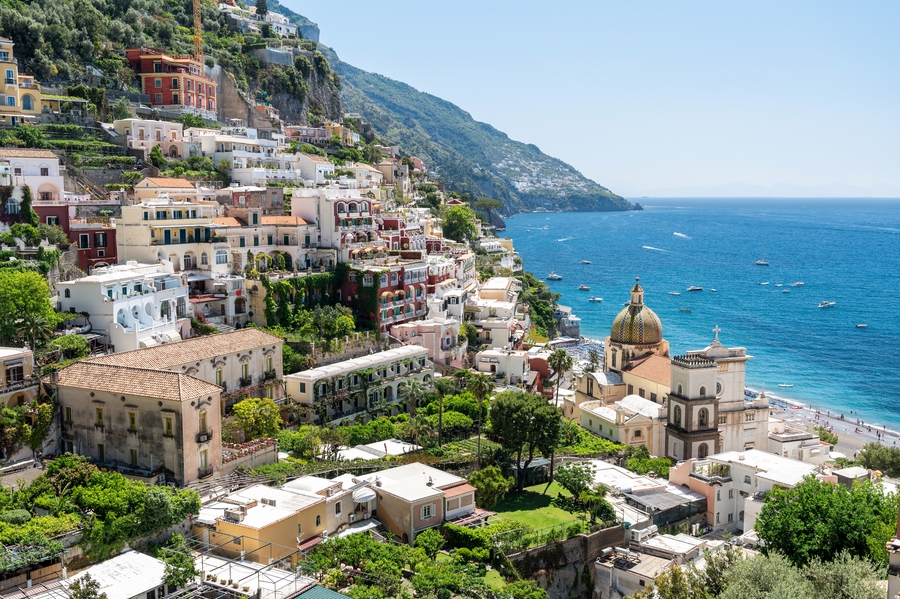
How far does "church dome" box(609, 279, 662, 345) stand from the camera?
64.9 metres

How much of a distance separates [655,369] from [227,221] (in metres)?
34.5

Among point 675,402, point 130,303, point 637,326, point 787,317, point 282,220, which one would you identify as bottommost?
point 787,317

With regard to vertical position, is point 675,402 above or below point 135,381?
below

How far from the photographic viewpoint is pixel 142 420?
127 feet

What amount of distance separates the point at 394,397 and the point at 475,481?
15.2 m

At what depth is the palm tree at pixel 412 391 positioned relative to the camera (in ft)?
184

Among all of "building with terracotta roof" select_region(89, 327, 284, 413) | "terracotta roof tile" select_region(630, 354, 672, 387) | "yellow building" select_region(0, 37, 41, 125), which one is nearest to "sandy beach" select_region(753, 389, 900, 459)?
"terracotta roof tile" select_region(630, 354, 672, 387)

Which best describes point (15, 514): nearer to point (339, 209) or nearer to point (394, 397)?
point (394, 397)

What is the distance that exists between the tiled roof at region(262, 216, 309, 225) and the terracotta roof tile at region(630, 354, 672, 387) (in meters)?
29.2

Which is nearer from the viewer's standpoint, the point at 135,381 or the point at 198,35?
the point at 135,381

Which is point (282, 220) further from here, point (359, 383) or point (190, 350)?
point (190, 350)

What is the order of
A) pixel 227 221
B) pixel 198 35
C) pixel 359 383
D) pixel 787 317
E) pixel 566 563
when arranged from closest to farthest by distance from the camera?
pixel 566 563, pixel 359 383, pixel 227 221, pixel 198 35, pixel 787 317

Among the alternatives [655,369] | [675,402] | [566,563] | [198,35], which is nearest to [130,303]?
[566,563]

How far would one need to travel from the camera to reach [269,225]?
2704 inches
